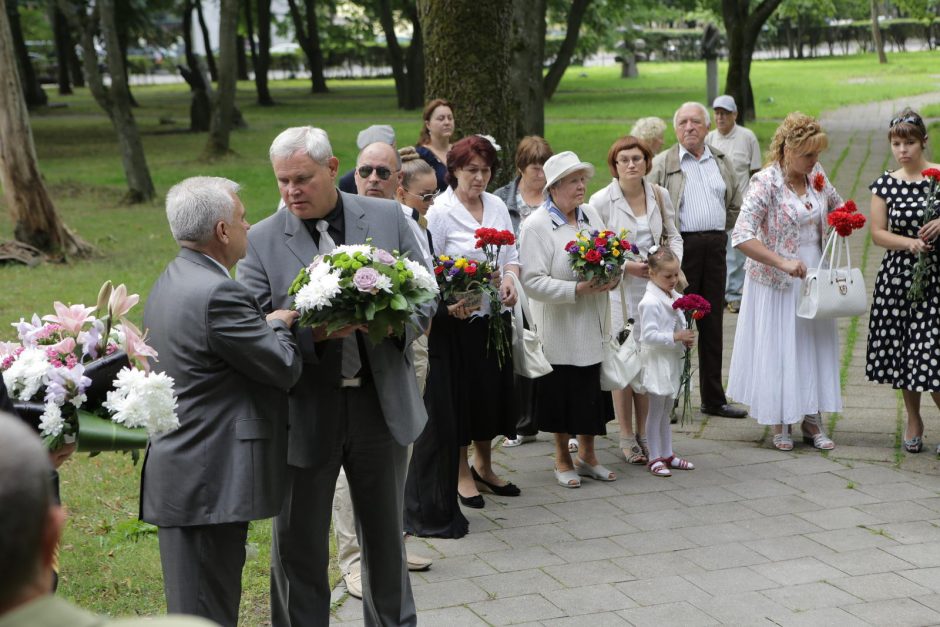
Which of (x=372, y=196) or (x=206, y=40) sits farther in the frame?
(x=206, y=40)

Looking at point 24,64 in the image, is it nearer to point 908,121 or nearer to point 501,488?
point 501,488

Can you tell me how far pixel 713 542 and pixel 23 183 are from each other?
12892 mm

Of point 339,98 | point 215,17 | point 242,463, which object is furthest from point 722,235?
point 215,17

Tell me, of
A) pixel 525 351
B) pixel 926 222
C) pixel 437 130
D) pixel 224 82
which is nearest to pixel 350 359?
pixel 525 351

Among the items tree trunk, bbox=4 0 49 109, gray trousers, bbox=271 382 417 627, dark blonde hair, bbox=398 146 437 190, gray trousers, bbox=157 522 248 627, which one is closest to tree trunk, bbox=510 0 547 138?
dark blonde hair, bbox=398 146 437 190

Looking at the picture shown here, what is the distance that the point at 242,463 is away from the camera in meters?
4.38

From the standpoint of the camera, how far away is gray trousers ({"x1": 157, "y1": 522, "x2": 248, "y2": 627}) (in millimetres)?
4359

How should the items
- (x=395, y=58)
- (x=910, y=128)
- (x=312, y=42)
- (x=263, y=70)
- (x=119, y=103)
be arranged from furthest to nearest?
1. (x=312, y=42)
2. (x=263, y=70)
3. (x=395, y=58)
4. (x=119, y=103)
5. (x=910, y=128)

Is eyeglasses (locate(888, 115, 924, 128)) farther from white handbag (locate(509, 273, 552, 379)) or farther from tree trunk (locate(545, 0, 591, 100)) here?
tree trunk (locate(545, 0, 591, 100))

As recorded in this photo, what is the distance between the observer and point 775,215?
823 centimetres

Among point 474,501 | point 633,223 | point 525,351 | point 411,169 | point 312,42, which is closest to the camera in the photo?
point 411,169

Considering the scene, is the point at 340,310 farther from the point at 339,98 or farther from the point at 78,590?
the point at 339,98

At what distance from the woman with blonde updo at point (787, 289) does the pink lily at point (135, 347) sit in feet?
16.7

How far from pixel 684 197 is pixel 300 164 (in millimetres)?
5061
